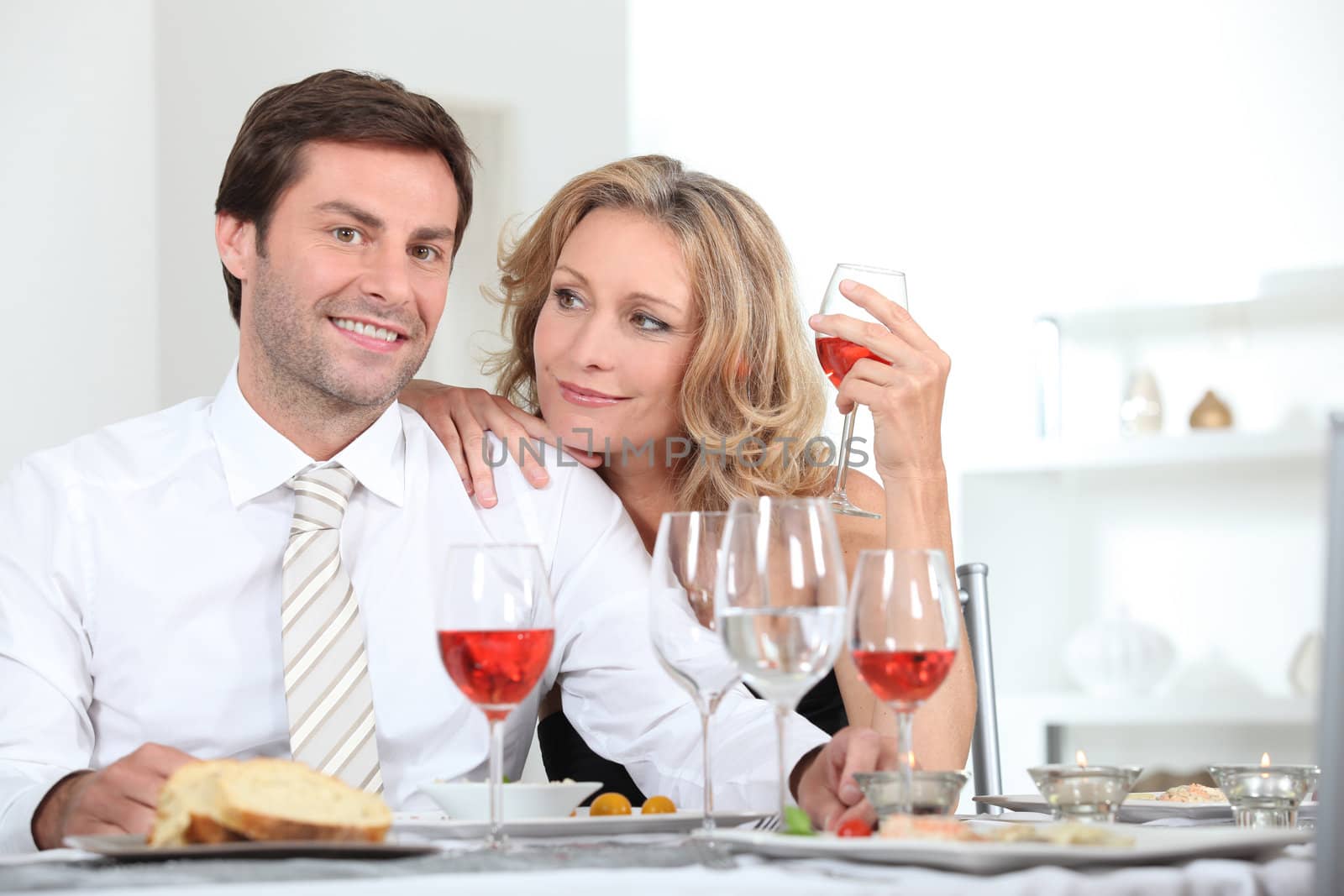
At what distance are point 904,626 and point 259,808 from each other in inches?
17.2

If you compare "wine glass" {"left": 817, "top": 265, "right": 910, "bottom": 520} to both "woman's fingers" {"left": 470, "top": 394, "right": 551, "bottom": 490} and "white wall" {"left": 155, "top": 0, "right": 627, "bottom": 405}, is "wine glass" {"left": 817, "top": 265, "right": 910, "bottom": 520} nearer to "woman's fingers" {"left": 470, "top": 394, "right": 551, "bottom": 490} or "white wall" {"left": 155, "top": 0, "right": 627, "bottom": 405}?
"woman's fingers" {"left": 470, "top": 394, "right": 551, "bottom": 490}

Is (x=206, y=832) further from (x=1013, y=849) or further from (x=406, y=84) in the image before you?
(x=406, y=84)

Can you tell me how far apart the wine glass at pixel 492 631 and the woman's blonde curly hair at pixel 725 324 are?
1266 mm

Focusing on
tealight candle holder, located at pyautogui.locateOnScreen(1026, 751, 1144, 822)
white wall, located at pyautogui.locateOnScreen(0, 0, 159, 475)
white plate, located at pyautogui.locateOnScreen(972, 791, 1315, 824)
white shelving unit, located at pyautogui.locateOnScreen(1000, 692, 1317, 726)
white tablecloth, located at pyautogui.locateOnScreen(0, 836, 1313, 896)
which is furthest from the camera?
white shelving unit, located at pyautogui.locateOnScreen(1000, 692, 1317, 726)

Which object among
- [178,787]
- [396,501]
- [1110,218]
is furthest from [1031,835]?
[1110,218]

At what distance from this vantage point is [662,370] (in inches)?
86.1

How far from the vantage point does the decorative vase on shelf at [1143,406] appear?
3.65 meters

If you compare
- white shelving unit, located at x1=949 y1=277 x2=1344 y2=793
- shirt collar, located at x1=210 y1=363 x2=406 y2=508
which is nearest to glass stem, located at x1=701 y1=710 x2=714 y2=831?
shirt collar, located at x1=210 y1=363 x2=406 y2=508

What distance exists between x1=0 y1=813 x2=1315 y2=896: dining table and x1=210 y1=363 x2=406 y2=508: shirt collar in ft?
3.01

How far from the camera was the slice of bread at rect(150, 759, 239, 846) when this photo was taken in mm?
865

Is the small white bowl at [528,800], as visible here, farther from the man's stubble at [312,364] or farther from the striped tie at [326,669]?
the man's stubble at [312,364]

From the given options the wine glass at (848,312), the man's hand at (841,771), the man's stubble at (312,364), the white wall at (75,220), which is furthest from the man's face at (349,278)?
the white wall at (75,220)

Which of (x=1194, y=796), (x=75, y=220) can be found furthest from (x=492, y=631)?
(x=75, y=220)

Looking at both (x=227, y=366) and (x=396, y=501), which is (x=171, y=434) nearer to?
(x=396, y=501)
